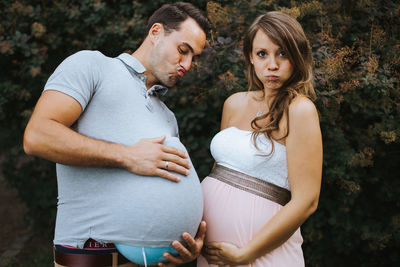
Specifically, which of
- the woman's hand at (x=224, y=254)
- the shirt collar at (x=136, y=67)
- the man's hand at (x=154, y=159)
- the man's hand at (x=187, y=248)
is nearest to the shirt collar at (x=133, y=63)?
the shirt collar at (x=136, y=67)

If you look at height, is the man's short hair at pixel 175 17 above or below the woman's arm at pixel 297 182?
above

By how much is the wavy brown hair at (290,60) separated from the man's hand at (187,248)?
0.54 m

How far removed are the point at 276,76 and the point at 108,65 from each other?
2.89ft

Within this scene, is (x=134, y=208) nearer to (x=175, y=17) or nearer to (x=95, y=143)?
(x=95, y=143)

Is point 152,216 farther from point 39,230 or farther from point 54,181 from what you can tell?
point 39,230

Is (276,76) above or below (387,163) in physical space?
above

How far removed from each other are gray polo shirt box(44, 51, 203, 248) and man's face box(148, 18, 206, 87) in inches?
11.5

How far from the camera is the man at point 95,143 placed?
1.64 meters

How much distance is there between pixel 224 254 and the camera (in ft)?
6.30

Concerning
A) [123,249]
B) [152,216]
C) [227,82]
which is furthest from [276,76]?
[123,249]

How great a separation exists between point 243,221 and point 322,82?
1139 mm

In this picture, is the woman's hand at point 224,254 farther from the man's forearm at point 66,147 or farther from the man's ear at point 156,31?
the man's ear at point 156,31

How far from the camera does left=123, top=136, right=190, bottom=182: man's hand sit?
1712mm

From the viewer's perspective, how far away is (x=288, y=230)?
6.11 feet
